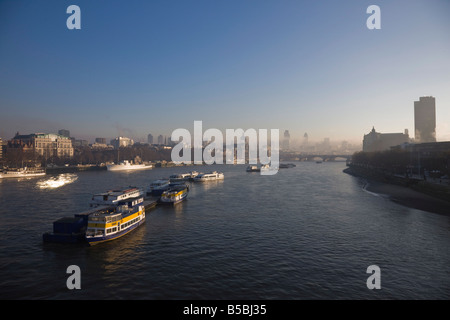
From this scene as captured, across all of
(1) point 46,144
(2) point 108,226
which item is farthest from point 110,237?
(1) point 46,144

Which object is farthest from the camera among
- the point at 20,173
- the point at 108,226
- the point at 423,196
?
the point at 20,173

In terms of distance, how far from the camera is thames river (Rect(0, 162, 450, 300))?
619 inches

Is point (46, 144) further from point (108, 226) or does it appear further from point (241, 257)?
point (241, 257)

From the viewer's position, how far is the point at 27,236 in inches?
1016

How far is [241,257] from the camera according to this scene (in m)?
20.6

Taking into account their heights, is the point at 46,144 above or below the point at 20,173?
above

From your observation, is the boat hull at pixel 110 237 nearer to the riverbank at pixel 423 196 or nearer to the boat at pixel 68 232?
the boat at pixel 68 232

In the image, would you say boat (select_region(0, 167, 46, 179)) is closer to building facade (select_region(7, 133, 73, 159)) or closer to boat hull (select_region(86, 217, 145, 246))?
building facade (select_region(7, 133, 73, 159))

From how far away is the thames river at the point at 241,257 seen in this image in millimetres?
15719

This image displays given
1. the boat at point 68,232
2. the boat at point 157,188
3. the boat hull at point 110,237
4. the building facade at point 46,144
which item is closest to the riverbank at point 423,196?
the boat hull at point 110,237

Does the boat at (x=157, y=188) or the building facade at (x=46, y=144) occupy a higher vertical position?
the building facade at (x=46, y=144)

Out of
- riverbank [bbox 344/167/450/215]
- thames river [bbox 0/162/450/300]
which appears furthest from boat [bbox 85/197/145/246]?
riverbank [bbox 344/167/450/215]
